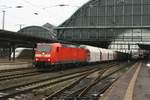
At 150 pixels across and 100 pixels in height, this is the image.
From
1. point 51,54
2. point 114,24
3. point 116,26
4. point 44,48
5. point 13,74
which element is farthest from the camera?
point 114,24

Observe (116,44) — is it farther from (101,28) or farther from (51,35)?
(51,35)

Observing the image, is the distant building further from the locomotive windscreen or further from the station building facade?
the locomotive windscreen

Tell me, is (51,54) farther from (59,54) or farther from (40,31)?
(40,31)

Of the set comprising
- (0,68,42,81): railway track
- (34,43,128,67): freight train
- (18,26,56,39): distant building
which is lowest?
(0,68,42,81): railway track

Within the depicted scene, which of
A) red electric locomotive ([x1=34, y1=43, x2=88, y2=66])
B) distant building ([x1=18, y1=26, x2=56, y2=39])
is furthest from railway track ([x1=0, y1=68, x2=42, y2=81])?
distant building ([x1=18, y1=26, x2=56, y2=39])

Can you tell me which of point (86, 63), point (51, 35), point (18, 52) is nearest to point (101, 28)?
point (51, 35)

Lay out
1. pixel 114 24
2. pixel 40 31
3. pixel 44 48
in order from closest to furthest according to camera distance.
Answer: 1. pixel 44 48
2. pixel 114 24
3. pixel 40 31

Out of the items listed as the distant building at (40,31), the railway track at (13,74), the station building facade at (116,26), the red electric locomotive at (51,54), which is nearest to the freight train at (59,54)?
the red electric locomotive at (51,54)

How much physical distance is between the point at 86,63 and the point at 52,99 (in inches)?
1652

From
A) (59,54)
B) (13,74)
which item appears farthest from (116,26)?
(13,74)

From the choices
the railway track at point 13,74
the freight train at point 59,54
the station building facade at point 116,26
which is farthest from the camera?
the station building facade at point 116,26

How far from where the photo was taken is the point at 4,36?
51.8 metres

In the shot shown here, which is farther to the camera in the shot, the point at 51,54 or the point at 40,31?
the point at 40,31

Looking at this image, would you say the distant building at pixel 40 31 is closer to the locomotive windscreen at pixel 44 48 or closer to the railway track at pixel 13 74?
the locomotive windscreen at pixel 44 48
